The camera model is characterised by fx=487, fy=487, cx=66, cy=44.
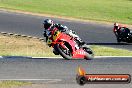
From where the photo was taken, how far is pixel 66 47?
59.1 ft

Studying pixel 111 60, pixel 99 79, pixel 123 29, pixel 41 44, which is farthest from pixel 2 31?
pixel 99 79

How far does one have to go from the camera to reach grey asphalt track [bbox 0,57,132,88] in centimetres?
1384

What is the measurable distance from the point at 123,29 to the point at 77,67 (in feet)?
42.1

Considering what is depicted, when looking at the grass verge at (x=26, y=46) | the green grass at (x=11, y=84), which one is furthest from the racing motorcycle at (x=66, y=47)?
the grass verge at (x=26, y=46)

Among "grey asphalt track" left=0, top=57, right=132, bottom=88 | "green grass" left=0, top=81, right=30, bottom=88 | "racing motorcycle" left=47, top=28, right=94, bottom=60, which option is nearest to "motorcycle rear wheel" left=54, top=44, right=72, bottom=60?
"racing motorcycle" left=47, top=28, right=94, bottom=60

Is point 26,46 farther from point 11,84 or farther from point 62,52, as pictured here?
point 11,84

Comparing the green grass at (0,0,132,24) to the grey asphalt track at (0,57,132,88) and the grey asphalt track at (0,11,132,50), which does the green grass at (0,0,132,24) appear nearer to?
the grey asphalt track at (0,11,132,50)

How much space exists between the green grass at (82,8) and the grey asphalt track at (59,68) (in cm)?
2264

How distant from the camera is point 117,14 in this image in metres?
43.0

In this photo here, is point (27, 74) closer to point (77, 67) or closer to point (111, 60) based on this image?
point (77, 67)

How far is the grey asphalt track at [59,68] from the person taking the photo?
1384cm

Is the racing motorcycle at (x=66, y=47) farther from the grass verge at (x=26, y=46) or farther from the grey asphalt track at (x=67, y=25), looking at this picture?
the grey asphalt track at (x=67, y=25)

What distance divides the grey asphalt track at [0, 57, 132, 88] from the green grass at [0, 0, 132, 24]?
891 inches

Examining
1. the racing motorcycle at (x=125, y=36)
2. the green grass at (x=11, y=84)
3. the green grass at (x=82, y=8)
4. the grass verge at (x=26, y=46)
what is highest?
the green grass at (x=11, y=84)
